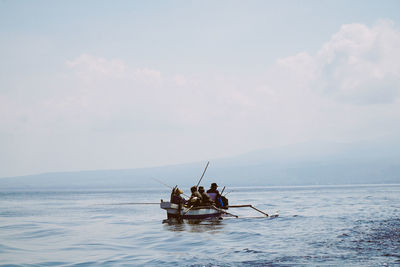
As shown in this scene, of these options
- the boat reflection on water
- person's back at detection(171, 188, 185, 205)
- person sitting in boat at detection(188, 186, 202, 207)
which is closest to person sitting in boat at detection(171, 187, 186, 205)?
person's back at detection(171, 188, 185, 205)

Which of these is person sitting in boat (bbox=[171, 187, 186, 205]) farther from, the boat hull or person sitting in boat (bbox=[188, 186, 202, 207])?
person sitting in boat (bbox=[188, 186, 202, 207])

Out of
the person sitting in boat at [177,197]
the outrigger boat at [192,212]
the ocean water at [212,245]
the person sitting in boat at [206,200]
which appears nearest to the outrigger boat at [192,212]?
the outrigger boat at [192,212]

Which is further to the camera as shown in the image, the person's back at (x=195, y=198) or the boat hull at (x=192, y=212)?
the person's back at (x=195, y=198)

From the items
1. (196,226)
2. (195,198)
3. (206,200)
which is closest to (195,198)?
(195,198)

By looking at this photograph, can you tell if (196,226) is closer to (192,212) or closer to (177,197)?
(192,212)

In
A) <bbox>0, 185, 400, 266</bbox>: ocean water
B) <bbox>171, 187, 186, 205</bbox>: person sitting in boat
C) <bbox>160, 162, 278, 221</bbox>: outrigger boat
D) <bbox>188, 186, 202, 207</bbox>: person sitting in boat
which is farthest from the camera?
<bbox>171, 187, 186, 205</bbox>: person sitting in boat

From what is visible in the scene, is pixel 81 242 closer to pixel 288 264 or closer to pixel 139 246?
pixel 139 246

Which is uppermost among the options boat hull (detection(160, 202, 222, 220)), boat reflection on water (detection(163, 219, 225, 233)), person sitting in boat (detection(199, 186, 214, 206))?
person sitting in boat (detection(199, 186, 214, 206))

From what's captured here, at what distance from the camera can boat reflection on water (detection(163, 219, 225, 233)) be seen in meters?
29.4

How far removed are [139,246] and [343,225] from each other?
15340 millimetres

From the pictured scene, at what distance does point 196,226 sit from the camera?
3159 centimetres

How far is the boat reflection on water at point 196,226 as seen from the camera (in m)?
29.4

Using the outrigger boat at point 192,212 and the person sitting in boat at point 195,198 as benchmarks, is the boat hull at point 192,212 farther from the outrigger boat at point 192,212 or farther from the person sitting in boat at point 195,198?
the person sitting in boat at point 195,198

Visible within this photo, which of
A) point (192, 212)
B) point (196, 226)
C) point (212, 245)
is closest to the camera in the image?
point (212, 245)
